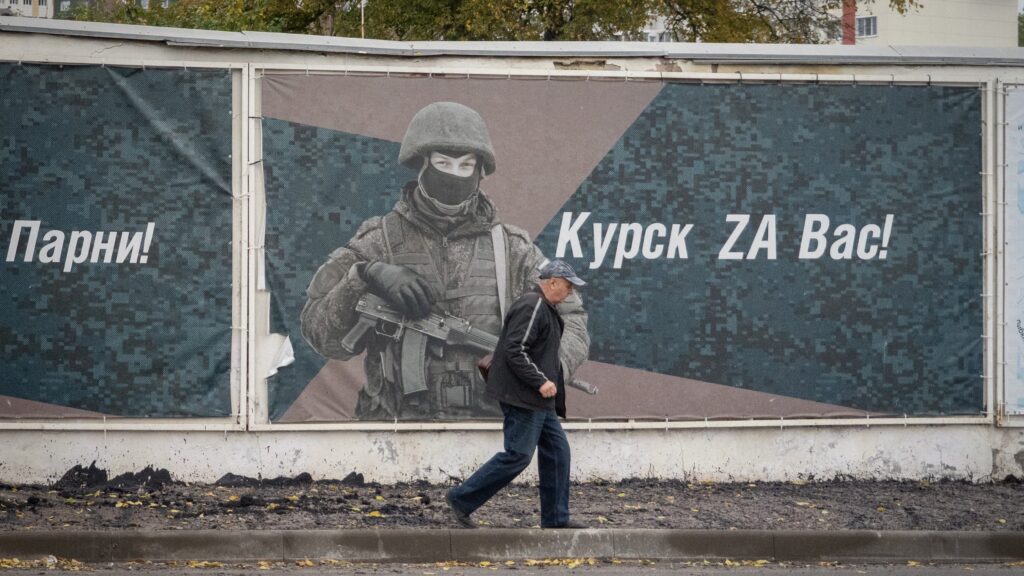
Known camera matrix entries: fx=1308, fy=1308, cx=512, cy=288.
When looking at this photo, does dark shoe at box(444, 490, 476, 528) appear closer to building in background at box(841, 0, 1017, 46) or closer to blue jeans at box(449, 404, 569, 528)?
blue jeans at box(449, 404, 569, 528)

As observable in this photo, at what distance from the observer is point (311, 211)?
10.3m

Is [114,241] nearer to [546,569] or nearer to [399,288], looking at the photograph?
[399,288]

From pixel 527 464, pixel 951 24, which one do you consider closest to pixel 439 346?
pixel 527 464

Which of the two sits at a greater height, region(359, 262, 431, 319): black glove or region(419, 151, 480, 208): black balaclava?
region(419, 151, 480, 208): black balaclava

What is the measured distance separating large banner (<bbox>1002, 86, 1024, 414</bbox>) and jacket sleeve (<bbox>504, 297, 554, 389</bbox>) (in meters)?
4.57

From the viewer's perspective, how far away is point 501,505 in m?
9.82

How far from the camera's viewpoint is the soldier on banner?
10320 mm

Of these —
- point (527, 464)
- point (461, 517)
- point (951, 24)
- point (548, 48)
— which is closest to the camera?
point (527, 464)

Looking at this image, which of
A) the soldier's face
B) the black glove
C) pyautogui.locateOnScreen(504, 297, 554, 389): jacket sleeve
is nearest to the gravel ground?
pyautogui.locateOnScreen(504, 297, 554, 389): jacket sleeve

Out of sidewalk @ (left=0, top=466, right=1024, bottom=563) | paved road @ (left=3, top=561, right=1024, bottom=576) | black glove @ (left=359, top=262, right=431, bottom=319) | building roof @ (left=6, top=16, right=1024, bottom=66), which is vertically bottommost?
paved road @ (left=3, top=561, right=1024, bottom=576)

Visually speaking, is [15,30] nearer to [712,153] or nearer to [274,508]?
[274,508]

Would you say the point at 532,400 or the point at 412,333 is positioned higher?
the point at 412,333

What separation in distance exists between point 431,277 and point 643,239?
175 centimetres

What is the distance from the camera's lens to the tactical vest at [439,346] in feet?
33.9
